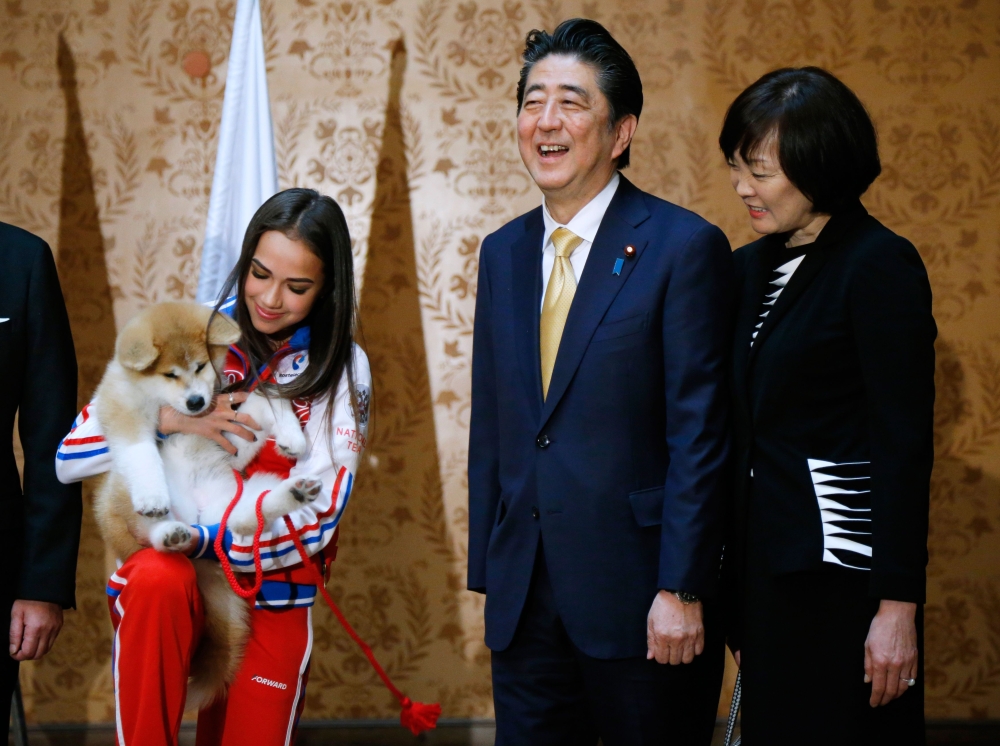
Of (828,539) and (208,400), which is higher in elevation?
(208,400)

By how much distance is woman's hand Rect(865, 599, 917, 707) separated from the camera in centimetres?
135

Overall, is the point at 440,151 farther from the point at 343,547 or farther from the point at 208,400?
the point at 208,400

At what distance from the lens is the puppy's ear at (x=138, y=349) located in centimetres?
151

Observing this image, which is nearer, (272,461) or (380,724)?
(272,461)

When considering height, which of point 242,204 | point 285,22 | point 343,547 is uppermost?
point 285,22

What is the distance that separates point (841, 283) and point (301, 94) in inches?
78.8

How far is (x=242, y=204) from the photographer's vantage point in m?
2.41

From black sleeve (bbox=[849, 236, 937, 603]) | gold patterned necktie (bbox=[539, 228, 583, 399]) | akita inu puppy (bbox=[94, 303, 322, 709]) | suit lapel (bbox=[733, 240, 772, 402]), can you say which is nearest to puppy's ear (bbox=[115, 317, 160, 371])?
akita inu puppy (bbox=[94, 303, 322, 709])

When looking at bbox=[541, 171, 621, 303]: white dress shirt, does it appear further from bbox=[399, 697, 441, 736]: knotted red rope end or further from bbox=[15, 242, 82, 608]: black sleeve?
bbox=[15, 242, 82, 608]: black sleeve

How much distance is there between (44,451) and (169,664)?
0.56 m

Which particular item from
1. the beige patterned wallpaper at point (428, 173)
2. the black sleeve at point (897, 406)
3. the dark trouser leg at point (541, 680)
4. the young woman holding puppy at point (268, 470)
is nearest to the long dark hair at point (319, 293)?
the young woman holding puppy at point (268, 470)

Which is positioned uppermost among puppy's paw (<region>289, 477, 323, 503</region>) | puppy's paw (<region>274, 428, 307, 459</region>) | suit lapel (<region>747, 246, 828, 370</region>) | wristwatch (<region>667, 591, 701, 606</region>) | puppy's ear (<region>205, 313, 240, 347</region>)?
suit lapel (<region>747, 246, 828, 370</region>)

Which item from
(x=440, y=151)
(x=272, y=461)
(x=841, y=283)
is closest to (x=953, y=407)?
(x=841, y=283)

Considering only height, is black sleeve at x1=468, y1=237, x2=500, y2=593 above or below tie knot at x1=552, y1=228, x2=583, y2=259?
below
